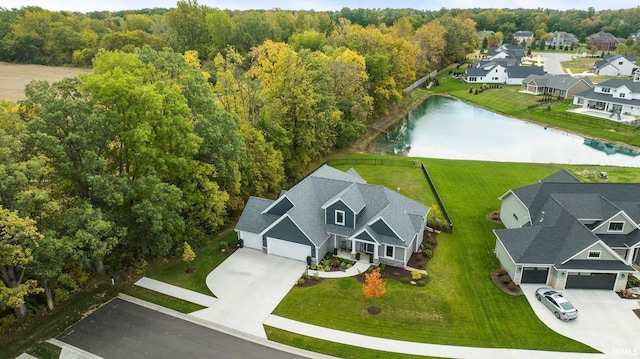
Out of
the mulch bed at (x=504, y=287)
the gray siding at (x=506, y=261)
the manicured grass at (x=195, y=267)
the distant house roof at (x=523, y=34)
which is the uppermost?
the distant house roof at (x=523, y=34)

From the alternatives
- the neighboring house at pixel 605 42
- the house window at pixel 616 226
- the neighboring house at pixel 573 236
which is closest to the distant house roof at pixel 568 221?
the neighboring house at pixel 573 236

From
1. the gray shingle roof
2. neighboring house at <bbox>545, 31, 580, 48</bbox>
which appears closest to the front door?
the gray shingle roof

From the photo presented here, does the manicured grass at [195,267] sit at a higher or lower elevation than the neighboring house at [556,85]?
lower

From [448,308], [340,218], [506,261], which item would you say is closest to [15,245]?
[340,218]

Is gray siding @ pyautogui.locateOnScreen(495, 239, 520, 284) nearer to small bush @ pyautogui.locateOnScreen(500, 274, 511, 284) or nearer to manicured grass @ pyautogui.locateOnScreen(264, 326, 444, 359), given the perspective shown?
small bush @ pyautogui.locateOnScreen(500, 274, 511, 284)

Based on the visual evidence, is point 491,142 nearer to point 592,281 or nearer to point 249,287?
point 592,281

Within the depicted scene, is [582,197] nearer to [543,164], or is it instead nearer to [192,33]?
[543,164]

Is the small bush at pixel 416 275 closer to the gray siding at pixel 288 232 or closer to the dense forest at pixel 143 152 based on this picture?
the gray siding at pixel 288 232
